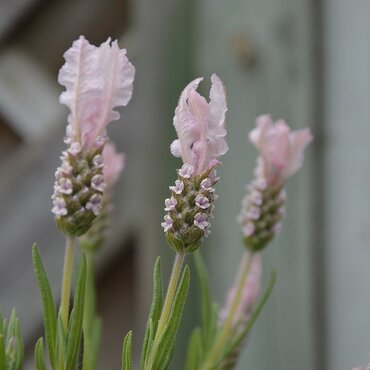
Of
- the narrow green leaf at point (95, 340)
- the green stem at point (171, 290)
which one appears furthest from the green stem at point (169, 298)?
the narrow green leaf at point (95, 340)

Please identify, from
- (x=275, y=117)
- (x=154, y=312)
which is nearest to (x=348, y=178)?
(x=275, y=117)

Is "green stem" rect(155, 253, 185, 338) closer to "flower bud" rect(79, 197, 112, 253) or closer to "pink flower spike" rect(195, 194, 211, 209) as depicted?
"pink flower spike" rect(195, 194, 211, 209)

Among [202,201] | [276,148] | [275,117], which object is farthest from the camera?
[275,117]

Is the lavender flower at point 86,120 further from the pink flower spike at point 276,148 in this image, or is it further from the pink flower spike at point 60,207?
the pink flower spike at point 276,148

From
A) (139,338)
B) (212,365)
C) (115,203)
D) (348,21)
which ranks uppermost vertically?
(348,21)

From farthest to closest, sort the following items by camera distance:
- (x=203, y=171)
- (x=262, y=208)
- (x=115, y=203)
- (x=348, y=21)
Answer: (x=115, y=203)
(x=348, y=21)
(x=262, y=208)
(x=203, y=171)

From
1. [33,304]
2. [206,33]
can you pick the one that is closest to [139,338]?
[33,304]

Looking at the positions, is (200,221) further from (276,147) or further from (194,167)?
(276,147)

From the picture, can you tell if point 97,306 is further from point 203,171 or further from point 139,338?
point 203,171
